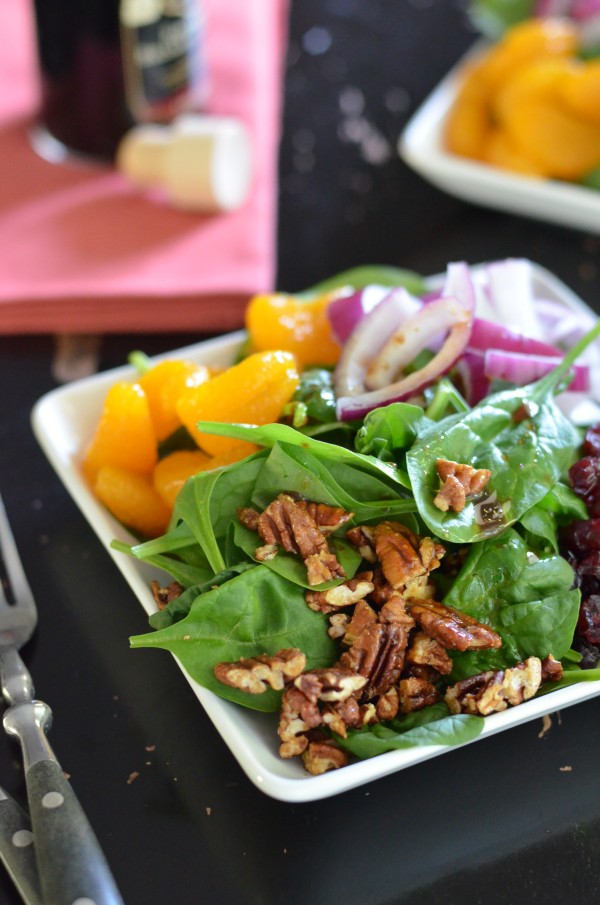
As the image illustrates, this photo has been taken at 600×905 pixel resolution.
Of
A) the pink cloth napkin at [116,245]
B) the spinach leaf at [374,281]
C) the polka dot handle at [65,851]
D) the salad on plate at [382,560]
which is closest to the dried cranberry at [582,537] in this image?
the salad on plate at [382,560]

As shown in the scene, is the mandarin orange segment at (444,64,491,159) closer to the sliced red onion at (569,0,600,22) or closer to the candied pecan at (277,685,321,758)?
the sliced red onion at (569,0,600,22)

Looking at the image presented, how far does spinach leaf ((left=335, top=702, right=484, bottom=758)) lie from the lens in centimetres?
104

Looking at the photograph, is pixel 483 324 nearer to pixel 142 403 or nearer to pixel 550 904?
pixel 142 403

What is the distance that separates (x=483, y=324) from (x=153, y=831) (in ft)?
2.54

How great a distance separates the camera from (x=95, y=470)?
4.63ft

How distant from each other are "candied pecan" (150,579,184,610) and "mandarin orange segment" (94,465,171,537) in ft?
0.47

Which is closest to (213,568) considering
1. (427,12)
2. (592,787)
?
(592,787)

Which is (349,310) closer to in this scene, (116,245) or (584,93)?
(116,245)

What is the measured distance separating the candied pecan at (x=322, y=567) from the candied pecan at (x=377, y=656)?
69 mm

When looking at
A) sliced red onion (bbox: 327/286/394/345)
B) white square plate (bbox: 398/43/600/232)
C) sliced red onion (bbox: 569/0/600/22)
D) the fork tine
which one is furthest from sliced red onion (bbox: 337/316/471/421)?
sliced red onion (bbox: 569/0/600/22)

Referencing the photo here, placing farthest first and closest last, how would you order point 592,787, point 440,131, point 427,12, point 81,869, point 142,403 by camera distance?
point 427,12, point 440,131, point 142,403, point 592,787, point 81,869

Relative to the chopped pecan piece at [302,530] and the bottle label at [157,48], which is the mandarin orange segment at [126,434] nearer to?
the chopped pecan piece at [302,530]

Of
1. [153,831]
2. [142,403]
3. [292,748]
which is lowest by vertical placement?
[153,831]

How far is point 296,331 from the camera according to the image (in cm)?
150
